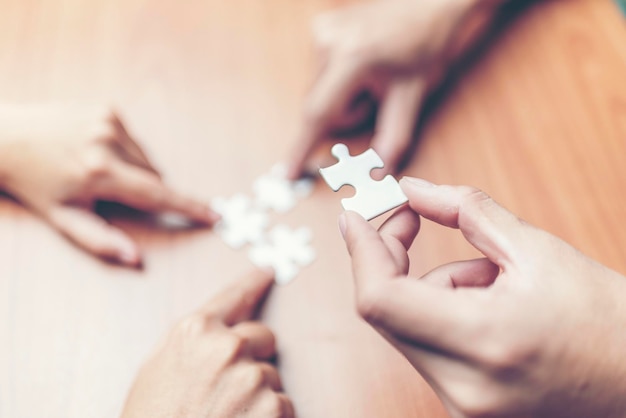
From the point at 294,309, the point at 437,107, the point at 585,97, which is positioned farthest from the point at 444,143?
the point at 294,309

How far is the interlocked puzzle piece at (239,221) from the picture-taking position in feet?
3.14

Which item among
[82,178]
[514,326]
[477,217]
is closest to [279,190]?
[82,178]

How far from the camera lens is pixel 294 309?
2.95 feet

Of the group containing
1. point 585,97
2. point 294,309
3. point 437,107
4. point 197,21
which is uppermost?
point 197,21

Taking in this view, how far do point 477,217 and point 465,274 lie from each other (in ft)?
0.29

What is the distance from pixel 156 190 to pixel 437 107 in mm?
540

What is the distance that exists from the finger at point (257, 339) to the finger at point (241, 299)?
0.02m

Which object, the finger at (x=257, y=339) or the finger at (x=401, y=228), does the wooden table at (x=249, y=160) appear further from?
the finger at (x=401, y=228)

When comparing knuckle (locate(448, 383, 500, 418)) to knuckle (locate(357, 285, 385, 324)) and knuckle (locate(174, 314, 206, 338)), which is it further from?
knuckle (locate(174, 314, 206, 338))

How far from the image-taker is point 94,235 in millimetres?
909

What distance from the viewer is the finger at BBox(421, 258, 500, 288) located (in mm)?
663

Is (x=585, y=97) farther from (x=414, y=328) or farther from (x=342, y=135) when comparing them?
(x=414, y=328)

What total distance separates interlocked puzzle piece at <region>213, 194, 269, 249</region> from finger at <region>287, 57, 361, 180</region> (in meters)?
0.09

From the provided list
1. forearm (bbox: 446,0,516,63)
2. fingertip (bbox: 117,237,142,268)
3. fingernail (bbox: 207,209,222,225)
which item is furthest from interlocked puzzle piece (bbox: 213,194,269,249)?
forearm (bbox: 446,0,516,63)
